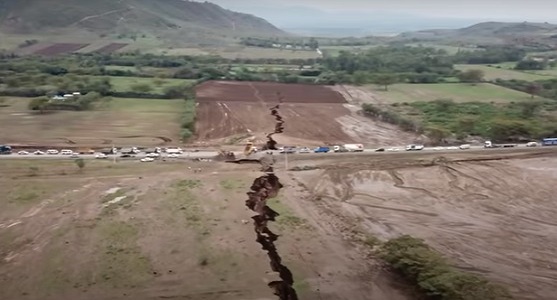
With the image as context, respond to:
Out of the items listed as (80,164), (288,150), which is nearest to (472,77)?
Result: (288,150)

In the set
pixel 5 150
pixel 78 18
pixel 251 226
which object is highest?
pixel 78 18

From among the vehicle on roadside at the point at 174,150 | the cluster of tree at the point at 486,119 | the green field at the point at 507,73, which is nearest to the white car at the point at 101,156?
the vehicle on roadside at the point at 174,150

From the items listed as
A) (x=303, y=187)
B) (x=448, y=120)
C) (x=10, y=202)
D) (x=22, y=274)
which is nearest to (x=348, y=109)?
(x=448, y=120)

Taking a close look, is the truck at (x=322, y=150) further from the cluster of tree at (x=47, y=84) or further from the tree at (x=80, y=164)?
the cluster of tree at (x=47, y=84)

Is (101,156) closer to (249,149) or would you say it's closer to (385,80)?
(249,149)

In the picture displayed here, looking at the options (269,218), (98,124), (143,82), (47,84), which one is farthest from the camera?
(143,82)

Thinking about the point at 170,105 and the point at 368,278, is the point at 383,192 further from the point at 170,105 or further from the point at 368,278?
the point at 170,105
